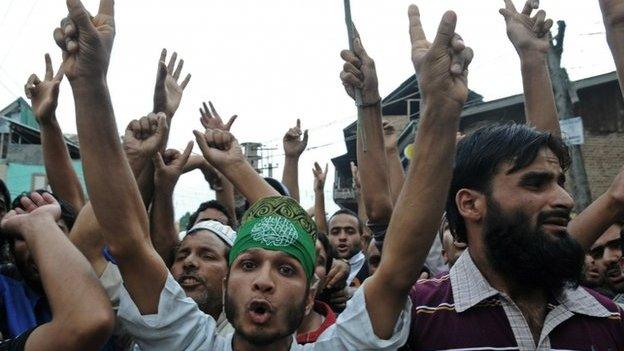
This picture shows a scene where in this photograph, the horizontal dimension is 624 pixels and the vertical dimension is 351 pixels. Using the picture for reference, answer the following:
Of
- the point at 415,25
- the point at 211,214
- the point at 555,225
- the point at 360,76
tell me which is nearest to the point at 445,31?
the point at 415,25

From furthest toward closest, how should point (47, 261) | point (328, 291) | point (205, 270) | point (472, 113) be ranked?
point (472, 113) < point (328, 291) < point (205, 270) < point (47, 261)

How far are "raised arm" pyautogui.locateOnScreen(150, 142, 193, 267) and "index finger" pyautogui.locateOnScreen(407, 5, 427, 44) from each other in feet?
4.89

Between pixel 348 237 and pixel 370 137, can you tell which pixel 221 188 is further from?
pixel 370 137

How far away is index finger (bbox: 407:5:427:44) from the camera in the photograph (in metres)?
2.21

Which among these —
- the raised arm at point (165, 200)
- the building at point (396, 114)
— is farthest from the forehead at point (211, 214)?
the building at point (396, 114)

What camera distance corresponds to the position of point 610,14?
2.61m

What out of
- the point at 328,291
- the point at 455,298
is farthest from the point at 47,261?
the point at 328,291

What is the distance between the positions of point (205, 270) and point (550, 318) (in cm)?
177

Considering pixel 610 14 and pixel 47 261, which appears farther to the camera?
pixel 610 14

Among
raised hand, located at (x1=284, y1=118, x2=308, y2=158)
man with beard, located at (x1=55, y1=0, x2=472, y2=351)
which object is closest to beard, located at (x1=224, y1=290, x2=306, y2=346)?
man with beard, located at (x1=55, y1=0, x2=472, y2=351)

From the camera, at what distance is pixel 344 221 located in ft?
19.5

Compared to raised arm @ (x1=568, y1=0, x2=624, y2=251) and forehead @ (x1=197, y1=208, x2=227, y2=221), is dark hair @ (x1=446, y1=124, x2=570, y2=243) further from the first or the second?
forehead @ (x1=197, y1=208, x2=227, y2=221)

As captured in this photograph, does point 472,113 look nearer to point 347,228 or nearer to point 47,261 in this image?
point 347,228

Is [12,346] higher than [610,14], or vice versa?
[610,14]
